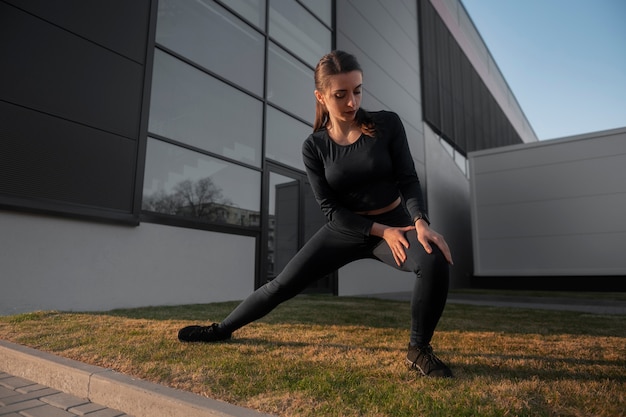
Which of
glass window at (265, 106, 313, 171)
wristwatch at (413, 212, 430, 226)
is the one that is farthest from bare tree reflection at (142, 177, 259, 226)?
wristwatch at (413, 212, 430, 226)

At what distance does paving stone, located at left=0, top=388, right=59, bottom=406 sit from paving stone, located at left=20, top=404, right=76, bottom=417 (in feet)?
0.53

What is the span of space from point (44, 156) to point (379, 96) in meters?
9.94

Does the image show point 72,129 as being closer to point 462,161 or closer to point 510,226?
point 510,226

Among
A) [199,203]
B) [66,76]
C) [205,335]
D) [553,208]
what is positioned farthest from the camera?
[553,208]

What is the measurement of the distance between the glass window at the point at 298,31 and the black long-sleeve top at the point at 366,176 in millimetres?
7696

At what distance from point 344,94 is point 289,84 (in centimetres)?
775

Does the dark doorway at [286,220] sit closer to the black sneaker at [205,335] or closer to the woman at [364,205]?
the black sneaker at [205,335]

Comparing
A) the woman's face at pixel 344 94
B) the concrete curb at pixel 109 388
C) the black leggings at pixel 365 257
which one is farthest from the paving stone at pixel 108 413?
the woman's face at pixel 344 94

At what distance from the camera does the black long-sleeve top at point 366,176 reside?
7.85ft

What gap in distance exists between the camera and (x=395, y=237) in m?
2.24

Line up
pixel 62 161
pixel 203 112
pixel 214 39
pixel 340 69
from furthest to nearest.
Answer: pixel 214 39
pixel 203 112
pixel 62 161
pixel 340 69

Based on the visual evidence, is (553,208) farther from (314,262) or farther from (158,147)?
(314,262)

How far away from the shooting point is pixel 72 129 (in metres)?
5.27

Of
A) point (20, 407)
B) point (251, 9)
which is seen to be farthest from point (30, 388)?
point (251, 9)
